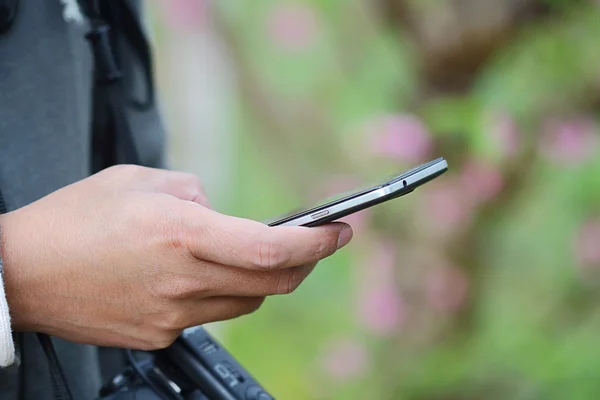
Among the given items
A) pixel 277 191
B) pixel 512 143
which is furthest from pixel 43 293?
pixel 277 191

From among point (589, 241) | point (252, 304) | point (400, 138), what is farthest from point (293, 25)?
point (252, 304)

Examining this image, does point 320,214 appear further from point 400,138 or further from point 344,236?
point 400,138

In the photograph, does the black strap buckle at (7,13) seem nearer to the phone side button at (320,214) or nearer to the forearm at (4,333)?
the forearm at (4,333)

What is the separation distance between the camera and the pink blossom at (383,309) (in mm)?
1471

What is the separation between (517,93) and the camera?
4.23ft

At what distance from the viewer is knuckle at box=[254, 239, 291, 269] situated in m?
0.48

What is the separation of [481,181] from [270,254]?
3.01ft

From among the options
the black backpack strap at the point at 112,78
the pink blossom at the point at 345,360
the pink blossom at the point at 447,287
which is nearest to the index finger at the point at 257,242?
the black backpack strap at the point at 112,78

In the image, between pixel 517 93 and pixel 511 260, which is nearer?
pixel 517 93

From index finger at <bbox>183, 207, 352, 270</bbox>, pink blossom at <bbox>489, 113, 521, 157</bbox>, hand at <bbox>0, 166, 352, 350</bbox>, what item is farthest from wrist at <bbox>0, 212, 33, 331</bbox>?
pink blossom at <bbox>489, 113, 521, 157</bbox>

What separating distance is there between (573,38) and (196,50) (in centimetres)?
78

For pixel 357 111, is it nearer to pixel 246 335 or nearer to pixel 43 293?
pixel 246 335

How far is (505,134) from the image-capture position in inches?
50.4

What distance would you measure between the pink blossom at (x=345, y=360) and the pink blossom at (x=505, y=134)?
50cm
